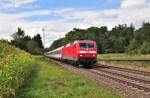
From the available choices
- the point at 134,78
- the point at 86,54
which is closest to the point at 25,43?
the point at 86,54

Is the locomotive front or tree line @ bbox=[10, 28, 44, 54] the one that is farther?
tree line @ bbox=[10, 28, 44, 54]

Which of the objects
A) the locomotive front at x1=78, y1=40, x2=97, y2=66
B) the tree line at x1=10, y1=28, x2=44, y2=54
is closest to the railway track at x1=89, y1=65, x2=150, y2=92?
the locomotive front at x1=78, y1=40, x2=97, y2=66

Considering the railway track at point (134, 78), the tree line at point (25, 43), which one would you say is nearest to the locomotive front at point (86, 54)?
the railway track at point (134, 78)

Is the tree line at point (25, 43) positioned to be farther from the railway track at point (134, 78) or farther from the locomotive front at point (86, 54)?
the railway track at point (134, 78)

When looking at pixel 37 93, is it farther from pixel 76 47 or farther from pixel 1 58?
pixel 76 47

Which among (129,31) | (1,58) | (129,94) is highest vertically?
(129,31)

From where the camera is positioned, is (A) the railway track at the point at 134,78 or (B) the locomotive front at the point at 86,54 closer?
(A) the railway track at the point at 134,78

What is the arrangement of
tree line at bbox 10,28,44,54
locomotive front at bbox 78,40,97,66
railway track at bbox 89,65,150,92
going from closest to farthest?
railway track at bbox 89,65,150,92 < locomotive front at bbox 78,40,97,66 < tree line at bbox 10,28,44,54

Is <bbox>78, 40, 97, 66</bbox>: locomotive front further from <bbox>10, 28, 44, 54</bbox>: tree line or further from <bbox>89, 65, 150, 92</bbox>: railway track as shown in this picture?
<bbox>10, 28, 44, 54</bbox>: tree line

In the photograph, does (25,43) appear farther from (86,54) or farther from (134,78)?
(134,78)

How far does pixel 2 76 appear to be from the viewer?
11.2 m

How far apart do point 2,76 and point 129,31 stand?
186980mm

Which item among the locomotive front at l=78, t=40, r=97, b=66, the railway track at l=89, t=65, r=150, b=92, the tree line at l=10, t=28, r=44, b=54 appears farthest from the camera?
the tree line at l=10, t=28, r=44, b=54

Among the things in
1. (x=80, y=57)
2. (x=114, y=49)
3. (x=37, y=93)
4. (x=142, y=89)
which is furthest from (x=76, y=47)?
(x=114, y=49)
